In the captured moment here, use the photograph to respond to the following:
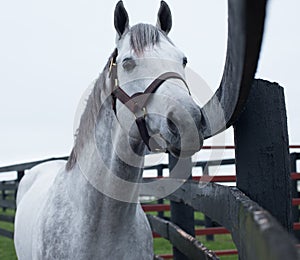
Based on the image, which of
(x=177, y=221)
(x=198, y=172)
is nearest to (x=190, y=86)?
(x=177, y=221)

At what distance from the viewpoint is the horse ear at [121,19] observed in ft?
7.64

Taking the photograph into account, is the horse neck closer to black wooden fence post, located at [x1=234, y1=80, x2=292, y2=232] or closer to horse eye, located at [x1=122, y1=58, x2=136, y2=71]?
horse eye, located at [x1=122, y1=58, x2=136, y2=71]

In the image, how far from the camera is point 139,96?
6.82ft

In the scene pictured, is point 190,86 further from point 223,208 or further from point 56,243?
point 56,243

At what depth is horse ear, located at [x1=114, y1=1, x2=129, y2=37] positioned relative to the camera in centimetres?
233

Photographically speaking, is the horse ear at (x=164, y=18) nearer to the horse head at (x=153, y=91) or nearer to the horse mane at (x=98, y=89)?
the horse head at (x=153, y=91)

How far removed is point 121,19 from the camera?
2.35 meters

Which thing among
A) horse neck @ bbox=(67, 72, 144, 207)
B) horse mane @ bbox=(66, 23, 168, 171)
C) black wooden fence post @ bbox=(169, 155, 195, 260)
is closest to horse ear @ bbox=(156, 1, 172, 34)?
horse mane @ bbox=(66, 23, 168, 171)

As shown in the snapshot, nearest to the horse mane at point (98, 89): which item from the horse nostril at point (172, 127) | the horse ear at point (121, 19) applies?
the horse ear at point (121, 19)

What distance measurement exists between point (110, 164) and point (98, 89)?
0.40 metres

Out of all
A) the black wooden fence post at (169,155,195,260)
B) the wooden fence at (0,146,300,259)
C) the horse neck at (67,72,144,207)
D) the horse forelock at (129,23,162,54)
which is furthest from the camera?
the black wooden fence post at (169,155,195,260)

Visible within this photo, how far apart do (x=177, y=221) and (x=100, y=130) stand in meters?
1.61

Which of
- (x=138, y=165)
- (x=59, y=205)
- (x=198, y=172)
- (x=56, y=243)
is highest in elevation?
(x=138, y=165)

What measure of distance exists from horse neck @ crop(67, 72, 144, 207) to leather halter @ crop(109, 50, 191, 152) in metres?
0.11
